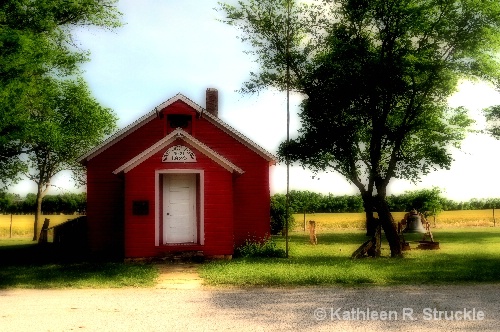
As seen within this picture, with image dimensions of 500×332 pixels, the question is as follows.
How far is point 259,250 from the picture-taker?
2117cm

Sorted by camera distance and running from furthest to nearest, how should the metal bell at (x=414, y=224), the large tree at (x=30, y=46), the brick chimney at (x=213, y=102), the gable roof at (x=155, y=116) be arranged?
the metal bell at (x=414, y=224) → the brick chimney at (x=213, y=102) → the gable roof at (x=155, y=116) → the large tree at (x=30, y=46)

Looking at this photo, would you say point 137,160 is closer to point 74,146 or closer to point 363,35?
point 363,35

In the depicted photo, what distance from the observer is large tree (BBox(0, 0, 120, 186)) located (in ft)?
59.6

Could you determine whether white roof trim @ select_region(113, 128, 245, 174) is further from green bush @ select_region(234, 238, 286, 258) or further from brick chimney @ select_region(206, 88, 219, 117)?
brick chimney @ select_region(206, 88, 219, 117)

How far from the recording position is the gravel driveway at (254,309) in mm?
8641

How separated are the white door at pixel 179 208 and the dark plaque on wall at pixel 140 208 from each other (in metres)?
1.12

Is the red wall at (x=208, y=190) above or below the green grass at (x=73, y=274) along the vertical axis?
above

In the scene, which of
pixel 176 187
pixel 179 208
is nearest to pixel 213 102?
pixel 176 187

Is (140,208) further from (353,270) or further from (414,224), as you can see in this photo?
(414,224)

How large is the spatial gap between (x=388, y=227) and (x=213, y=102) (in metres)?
9.99

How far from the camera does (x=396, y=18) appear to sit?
21125 mm

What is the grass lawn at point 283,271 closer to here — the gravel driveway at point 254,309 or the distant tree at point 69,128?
the gravel driveway at point 254,309

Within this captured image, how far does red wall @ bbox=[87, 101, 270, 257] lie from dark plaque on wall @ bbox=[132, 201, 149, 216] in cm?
124

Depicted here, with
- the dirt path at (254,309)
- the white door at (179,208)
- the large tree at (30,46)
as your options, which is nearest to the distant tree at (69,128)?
the large tree at (30,46)
